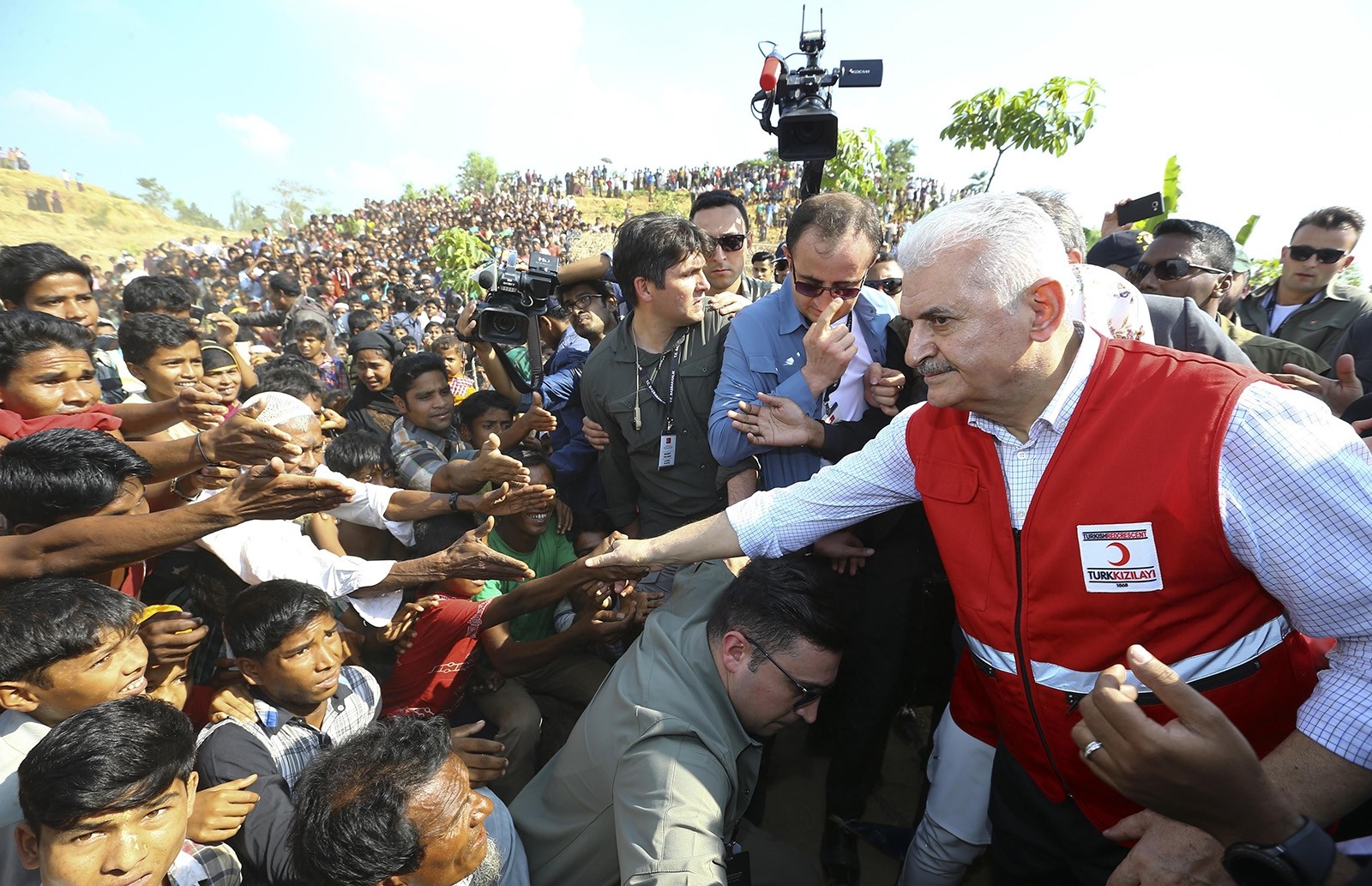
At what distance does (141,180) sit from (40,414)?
57.1m

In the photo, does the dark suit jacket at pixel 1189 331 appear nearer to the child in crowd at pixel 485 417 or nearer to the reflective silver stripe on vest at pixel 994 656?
the reflective silver stripe on vest at pixel 994 656

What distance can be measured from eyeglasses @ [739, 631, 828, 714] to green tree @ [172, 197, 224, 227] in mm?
56904

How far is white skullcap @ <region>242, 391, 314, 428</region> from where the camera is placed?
A: 127 inches

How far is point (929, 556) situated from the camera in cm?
287

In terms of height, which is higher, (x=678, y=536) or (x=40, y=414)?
(x=40, y=414)

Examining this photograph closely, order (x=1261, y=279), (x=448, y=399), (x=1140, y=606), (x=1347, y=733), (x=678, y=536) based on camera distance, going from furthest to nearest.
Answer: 1. (x=1261, y=279)
2. (x=448, y=399)
3. (x=678, y=536)
4. (x=1140, y=606)
5. (x=1347, y=733)

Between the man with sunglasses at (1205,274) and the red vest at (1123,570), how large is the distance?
2.54m

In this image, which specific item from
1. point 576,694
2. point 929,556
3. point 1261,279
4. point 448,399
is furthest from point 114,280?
point 1261,279

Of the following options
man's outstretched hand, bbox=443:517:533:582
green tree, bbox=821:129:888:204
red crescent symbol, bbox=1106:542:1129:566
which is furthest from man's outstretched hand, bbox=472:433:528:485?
green tree, bbox=821:129:888:204

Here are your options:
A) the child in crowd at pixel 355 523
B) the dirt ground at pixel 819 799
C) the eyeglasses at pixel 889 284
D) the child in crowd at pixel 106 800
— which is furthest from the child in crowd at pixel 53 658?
the eyeglasses at pixel 889 284

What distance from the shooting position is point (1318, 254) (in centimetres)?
460

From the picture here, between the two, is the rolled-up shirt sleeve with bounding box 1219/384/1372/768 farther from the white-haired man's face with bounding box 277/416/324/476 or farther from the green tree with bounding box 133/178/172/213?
the green tree with bounding box 133/178/172/213

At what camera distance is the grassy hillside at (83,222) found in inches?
1164

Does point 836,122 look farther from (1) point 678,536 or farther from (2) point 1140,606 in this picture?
(2) point 1140,606
